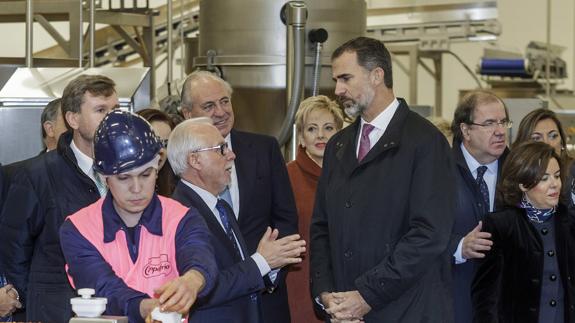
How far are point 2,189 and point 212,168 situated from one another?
3.40 feet

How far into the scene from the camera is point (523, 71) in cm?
1109

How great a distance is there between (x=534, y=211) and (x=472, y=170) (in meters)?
0.33

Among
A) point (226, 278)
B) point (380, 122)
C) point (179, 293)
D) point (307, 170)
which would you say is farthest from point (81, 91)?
point (179, 293)

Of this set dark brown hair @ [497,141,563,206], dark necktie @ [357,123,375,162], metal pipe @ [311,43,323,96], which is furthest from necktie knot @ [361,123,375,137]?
metal pipe @ [311,43,323,96]

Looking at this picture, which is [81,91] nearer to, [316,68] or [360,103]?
[360,103]

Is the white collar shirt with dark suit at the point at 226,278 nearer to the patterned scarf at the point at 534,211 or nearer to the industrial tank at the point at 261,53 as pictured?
the patterned scarf at the point at 534,211

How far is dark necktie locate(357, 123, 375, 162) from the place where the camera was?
11.9ft

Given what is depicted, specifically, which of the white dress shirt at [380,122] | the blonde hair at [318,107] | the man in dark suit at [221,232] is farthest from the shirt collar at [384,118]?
the blonde hair at [318,107]

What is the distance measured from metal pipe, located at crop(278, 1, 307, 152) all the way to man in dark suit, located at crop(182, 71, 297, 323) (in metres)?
1.29

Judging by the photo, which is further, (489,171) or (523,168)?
(489,171)

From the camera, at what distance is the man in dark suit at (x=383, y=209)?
3.39 m

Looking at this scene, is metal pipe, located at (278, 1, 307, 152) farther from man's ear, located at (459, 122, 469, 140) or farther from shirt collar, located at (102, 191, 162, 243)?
shirt collar, located at (102, 191, 162, 243)

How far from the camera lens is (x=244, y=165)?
4105 millimetres

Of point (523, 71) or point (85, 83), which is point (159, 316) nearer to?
point (85, 83)
